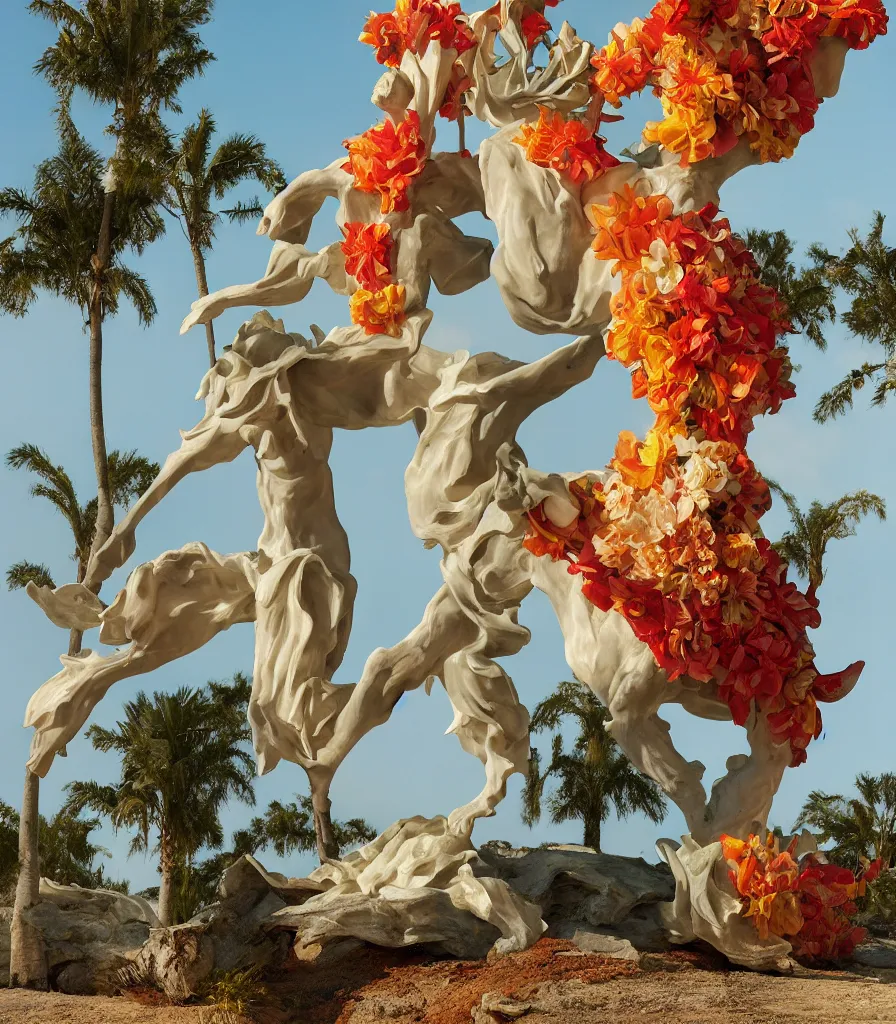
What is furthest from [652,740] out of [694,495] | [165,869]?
[165,869]

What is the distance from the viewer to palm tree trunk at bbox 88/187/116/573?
1180 cm

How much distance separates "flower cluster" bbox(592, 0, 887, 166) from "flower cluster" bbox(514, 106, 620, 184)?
0.30m

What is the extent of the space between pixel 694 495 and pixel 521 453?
40.2 inches

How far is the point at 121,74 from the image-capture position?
13.6 m

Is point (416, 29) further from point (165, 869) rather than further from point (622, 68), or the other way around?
point (165, 869)

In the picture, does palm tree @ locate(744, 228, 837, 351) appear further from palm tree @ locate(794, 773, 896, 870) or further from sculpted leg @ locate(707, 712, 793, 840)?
sculpted leg @ locate(707, 712, 793, 840)

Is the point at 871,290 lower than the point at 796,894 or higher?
higher

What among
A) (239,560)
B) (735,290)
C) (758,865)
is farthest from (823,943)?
(239,560)

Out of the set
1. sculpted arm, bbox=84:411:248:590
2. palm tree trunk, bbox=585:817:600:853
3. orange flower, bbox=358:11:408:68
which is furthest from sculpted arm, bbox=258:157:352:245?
palm tree trunk, bbox=585:817:600:853

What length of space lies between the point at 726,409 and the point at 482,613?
1.76 m

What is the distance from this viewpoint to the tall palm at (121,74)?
13078 millimetres

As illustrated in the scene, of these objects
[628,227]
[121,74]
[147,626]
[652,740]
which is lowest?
[652,740]

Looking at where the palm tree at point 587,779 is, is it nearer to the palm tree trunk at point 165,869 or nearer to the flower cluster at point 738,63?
the palm tree trunk at point 165,869

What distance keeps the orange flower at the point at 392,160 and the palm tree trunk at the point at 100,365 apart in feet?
13.8
